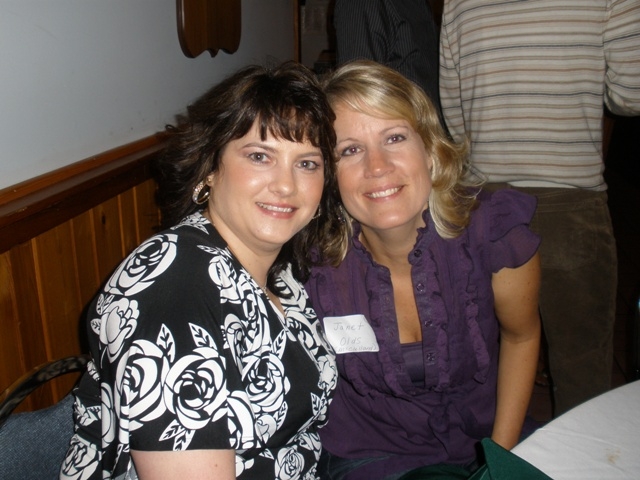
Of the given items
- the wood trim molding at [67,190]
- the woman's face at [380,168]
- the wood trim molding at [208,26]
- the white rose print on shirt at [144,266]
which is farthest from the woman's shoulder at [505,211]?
the wood trim molding at [208,26]

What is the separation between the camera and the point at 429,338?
140 cm

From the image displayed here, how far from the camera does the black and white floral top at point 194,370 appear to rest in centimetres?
86

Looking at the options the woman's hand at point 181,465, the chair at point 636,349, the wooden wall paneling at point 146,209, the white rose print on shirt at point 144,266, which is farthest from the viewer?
the wooden wall paneling at point 146,209

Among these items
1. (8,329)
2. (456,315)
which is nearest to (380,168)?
(456,315)

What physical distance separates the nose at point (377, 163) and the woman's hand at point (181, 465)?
78 cm

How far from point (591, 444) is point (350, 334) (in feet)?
2.02

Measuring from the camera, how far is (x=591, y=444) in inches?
39.8

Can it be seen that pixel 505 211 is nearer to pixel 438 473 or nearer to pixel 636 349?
pixel 636 349

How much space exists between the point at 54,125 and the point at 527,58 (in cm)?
154

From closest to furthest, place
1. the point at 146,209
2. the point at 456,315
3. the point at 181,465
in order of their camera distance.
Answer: the point at 181,465 → the point at 456,315 → the point at 146,209

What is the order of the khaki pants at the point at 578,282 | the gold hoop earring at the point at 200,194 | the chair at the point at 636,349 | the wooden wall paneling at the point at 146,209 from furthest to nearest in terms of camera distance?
1. the khaki pants at the point at 578,282
2. the wooden wall paneling at the point at 146,209
3. the chair at the point at 636,349
4. the gold hoop earring at the point at 200,194

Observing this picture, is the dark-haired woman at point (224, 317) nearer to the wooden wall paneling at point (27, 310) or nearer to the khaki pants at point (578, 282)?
the wooden wall paneling at point (27, 310)

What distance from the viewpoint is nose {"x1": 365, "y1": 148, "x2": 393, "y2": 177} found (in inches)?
54.2

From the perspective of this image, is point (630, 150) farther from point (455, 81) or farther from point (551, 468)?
point (551, 468)
